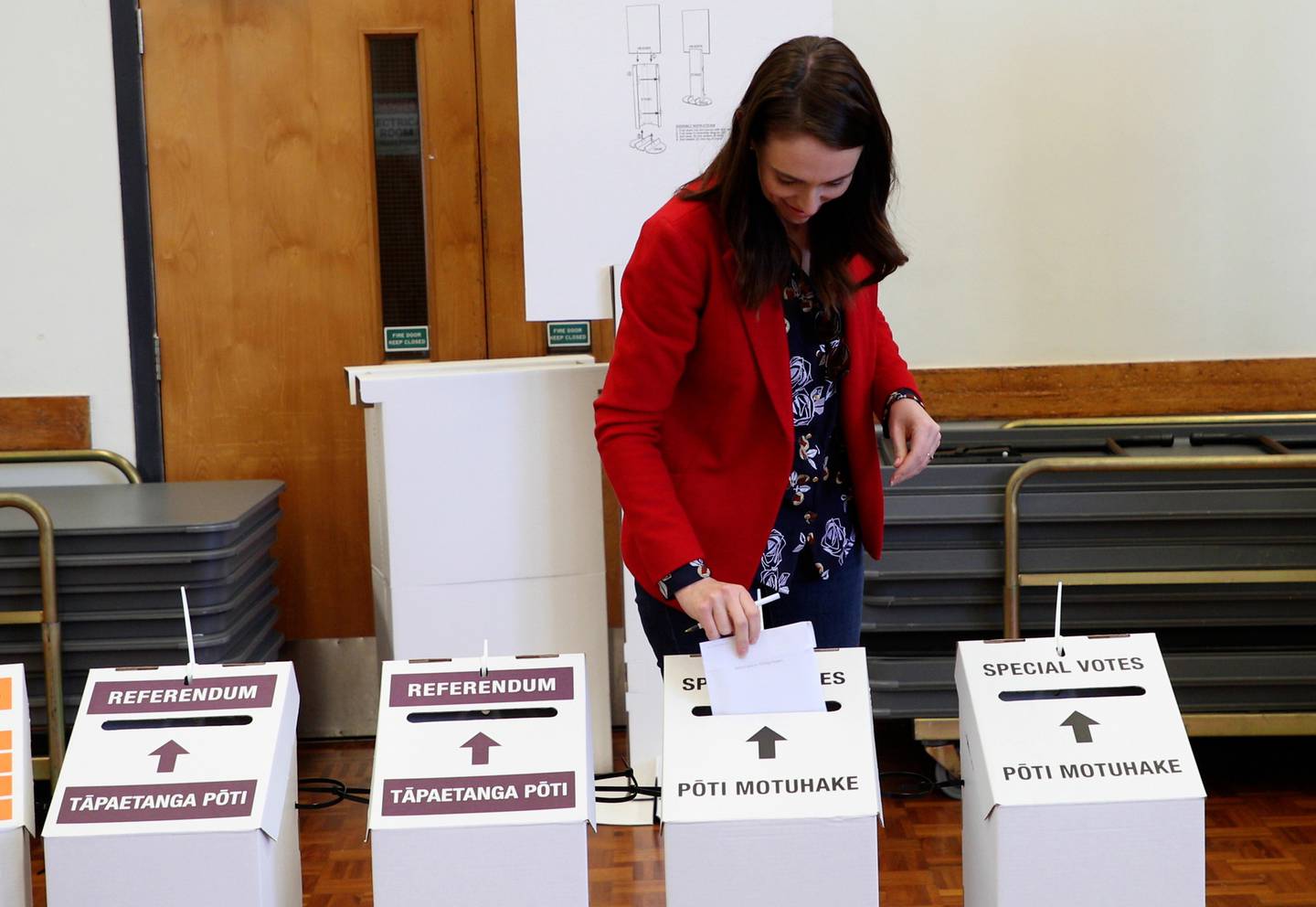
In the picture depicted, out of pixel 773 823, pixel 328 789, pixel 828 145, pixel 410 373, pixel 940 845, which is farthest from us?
pixel 328 789

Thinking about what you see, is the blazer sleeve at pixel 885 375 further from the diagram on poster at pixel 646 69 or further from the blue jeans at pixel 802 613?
the diagram on poster at pixel 646 69

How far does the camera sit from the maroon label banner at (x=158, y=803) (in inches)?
43.8

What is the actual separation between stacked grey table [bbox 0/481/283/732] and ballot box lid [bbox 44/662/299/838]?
1426 mm

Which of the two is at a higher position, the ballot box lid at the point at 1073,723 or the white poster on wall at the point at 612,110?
the white poster on wall at the point at 612,110

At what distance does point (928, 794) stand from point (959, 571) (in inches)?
19.3

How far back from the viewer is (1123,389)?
3.16m

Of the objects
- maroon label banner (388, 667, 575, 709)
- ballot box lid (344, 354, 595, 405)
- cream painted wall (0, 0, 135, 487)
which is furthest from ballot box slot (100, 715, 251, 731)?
cream painted wall (0, 0, 135, 487)

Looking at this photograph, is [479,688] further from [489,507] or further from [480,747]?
[489,507]

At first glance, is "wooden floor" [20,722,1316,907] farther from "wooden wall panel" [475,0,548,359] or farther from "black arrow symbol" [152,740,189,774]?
"black arrow symbol" [152,740,189,774]

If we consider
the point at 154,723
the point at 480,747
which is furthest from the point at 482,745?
the point at 154,723

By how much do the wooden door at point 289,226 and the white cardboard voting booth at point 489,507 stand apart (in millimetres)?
357

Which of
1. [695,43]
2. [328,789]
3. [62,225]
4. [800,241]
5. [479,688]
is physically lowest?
[328,789]

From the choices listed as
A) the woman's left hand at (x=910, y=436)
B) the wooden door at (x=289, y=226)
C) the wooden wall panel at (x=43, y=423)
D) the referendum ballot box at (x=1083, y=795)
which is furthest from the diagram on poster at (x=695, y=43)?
the referendum ballot box at (x=1083, y=795)

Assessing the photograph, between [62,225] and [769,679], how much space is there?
8.19 feet
